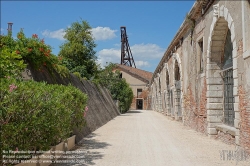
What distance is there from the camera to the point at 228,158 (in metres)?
6.68

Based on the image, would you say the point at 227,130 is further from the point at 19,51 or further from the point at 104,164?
the point at 19,51

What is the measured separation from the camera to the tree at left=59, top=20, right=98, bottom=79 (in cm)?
2097

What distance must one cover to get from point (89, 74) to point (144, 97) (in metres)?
31.3

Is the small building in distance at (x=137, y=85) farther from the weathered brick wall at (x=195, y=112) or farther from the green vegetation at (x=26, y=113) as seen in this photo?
the green vegetation at (x=26, y=113)

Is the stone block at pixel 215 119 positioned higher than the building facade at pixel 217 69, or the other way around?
the building facade at pixel 217 69

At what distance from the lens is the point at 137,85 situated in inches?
1999

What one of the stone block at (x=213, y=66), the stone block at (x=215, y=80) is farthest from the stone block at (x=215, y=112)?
the stone block at (x=213, y=66)

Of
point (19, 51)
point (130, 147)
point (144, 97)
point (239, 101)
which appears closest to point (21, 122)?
point (19, 51)

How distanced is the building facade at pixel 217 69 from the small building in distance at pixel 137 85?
33.5 meters

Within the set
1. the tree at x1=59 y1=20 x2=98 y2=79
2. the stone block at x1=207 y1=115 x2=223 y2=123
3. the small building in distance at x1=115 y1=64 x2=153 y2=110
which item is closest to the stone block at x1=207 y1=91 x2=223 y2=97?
the stone block at x1=207 y1=115 x2=223 y2=123

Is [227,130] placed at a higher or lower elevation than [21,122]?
lower

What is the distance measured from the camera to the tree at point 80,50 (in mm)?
20969

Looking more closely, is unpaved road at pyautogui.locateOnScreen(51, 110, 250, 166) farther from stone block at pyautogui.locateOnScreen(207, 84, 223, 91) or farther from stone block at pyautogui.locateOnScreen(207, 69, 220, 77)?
stone block at pyautogui.locateOnScreen(207, 69, 220, 77)

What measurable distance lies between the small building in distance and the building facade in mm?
33498
